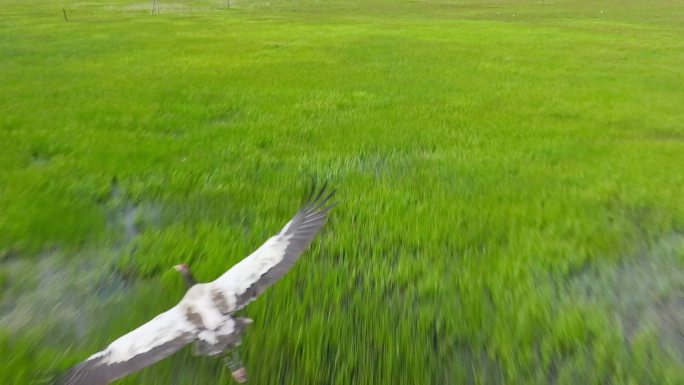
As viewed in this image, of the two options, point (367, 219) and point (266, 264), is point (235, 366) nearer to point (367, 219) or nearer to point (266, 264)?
point (266, 264)

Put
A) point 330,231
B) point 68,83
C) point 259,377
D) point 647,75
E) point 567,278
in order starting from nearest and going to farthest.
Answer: point 259,377 → point 567,278 → point 330,231 → point 68,83 → point 647,75

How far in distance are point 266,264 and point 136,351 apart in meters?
0.76

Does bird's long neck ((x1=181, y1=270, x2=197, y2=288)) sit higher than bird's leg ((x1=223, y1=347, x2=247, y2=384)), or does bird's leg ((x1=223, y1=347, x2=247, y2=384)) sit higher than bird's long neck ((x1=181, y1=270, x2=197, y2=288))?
bird's long neck ((x1=181, y1=270, x2=197, y2=288))

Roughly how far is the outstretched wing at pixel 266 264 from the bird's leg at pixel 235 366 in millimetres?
226

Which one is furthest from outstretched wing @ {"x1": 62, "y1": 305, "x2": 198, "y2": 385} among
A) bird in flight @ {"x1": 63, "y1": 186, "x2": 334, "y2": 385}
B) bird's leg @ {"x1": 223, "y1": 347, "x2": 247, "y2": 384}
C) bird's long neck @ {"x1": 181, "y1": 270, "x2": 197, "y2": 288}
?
bird's long neck @ {"x1": 181, "y1": 270, "x2": 197, "y2": 288}

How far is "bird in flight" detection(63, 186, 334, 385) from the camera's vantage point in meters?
1.95

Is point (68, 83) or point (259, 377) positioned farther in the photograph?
point (68, 83)

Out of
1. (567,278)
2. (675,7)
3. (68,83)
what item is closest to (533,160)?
(567,278)

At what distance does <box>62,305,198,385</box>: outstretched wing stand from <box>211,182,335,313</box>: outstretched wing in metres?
0.26

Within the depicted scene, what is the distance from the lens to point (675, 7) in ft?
102

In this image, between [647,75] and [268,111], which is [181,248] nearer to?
[268,111]

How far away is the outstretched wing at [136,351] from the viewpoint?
191 cm

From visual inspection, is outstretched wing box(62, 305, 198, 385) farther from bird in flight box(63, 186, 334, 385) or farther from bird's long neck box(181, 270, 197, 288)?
bird's long neck box(181, 270, 197, 288)

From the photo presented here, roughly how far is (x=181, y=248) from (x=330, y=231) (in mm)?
1130
